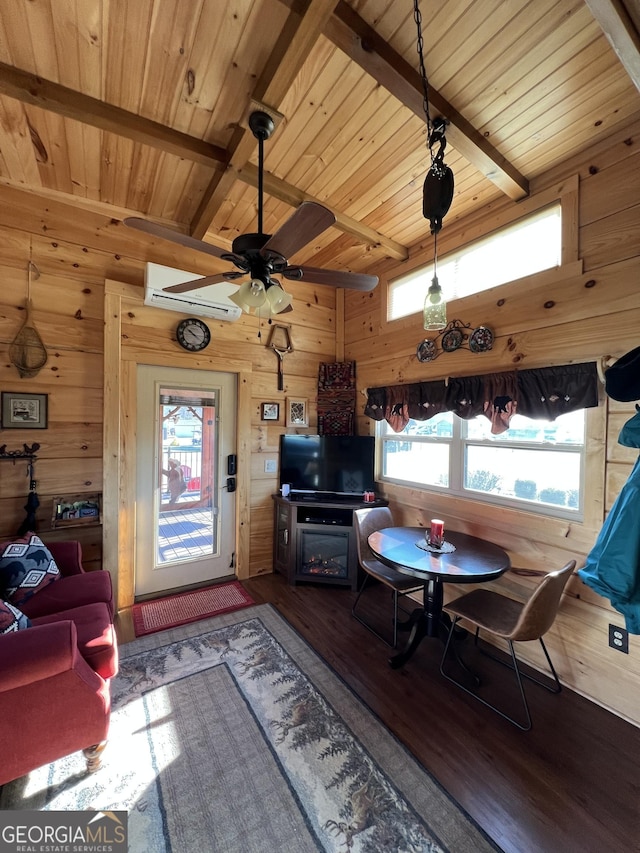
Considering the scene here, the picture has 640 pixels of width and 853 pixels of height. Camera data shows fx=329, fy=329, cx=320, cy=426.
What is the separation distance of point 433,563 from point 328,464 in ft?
5.35

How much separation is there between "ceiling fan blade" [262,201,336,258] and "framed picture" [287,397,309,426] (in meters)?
2.15

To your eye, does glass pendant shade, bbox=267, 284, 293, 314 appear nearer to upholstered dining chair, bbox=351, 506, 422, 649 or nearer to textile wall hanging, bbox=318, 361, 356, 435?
upholstered dining chair, bbox=351, 506, 422, 649

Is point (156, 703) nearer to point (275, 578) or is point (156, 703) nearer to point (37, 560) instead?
point (37, 560)

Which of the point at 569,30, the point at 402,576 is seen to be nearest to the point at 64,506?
the point at 402,576

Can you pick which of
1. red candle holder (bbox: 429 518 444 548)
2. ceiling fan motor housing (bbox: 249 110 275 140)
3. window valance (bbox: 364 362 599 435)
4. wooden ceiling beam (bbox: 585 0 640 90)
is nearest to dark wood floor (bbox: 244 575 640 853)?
red candle holder (bbox: 429 518 444 548)

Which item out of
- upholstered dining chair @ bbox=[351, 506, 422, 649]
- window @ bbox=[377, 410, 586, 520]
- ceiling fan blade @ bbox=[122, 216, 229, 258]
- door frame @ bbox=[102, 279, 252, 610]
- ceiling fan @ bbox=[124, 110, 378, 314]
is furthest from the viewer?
door frame @ bbox=[102, 279, 252, 610]

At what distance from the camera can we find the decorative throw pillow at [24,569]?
6.15 ft

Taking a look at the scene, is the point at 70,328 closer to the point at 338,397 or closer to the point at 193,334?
the point at 193,334

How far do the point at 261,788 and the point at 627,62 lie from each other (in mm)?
3360

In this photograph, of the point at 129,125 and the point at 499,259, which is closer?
the point at 129,125

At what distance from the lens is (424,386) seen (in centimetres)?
286

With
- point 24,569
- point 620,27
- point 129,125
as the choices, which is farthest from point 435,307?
point 24,569

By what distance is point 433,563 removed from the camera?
1.92 m

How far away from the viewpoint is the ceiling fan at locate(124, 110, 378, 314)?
1.32 metres
